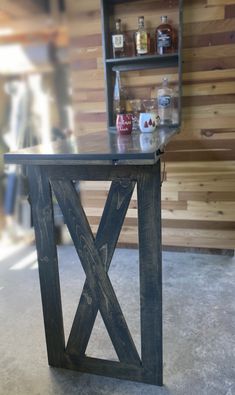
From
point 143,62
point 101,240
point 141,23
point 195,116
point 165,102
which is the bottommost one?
point 101,240

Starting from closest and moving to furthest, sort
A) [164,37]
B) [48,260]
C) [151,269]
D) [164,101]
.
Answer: [151,269] < [48,260] < [164,37] < [164,101]

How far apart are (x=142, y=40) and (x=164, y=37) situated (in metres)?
0.14

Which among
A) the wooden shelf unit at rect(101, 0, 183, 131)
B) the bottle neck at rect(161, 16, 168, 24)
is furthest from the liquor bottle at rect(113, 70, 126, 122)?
the bottle neck at rect(161, 16, 168, 24)

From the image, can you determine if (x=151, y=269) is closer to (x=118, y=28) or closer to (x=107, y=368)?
(x=107, y=368)

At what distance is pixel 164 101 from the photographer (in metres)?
2.23

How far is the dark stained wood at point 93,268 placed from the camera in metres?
1.25

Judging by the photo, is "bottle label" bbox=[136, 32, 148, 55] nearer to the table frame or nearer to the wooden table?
the wooden table

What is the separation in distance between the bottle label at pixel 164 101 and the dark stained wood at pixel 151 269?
3.94 feet

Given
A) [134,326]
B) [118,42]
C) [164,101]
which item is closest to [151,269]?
[134,326]

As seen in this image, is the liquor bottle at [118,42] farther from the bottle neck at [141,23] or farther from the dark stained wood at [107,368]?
the dark stained wood at [107,368]

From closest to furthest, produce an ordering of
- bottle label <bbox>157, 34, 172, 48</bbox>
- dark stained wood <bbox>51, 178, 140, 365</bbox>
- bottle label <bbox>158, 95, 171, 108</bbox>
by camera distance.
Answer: dark stained wood <bbox>51, 178, 140, 365</bbox>, bottle label <bbox>157, 34, 172, 48</bbox>, bottle label <bbox>158, 95, 171, 108</bbox>

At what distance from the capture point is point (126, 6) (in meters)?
2.26

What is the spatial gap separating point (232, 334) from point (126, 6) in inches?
85.7

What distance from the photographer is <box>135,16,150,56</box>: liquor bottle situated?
82.8 inches
